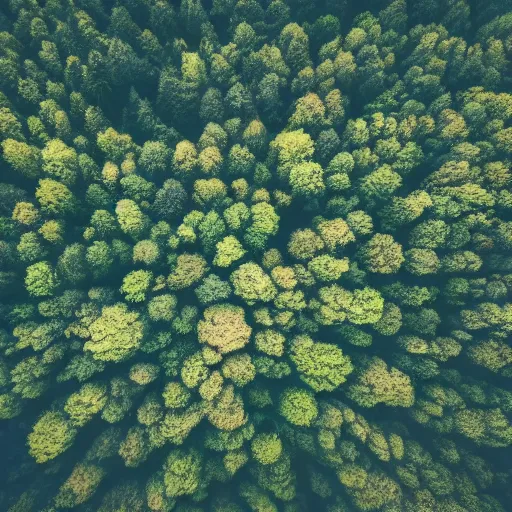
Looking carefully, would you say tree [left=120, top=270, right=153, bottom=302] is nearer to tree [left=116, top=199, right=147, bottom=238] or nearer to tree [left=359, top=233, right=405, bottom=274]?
tree [left=116, top=199, right=147, bottom=238]

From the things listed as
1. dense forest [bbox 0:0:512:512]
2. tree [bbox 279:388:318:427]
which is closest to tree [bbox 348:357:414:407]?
dense forest [bbox 0:0:512:512]

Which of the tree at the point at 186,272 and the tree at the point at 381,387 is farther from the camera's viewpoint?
the tree at the point at 186,272

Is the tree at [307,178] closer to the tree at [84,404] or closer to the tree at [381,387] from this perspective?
the tree at [381,387]

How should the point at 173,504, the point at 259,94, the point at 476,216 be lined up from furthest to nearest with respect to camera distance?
the point at 259,94, the point at 476,216, the point at 173,504

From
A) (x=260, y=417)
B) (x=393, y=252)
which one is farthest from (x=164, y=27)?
(x=260, y=417)

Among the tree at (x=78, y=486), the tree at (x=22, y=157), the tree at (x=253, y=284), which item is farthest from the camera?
the tree at (x=253, y=284)

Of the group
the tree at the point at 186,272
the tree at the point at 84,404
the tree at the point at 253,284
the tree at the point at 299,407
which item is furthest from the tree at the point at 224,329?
the tree at the point at 84,404

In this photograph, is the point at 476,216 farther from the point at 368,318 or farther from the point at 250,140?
the point at 250,140

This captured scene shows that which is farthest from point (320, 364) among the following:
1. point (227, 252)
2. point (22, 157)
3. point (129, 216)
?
point (22, 157)
